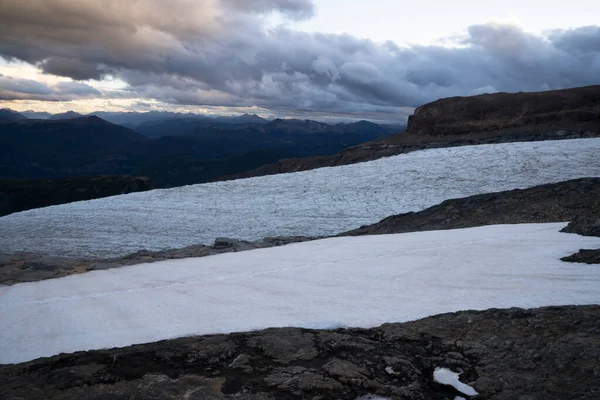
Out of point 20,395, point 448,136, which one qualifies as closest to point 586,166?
point 20,395

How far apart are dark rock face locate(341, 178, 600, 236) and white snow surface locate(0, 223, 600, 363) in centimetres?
314

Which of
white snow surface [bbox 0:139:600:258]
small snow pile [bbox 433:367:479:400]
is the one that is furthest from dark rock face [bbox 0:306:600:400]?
white snow surface [bbox 0:139:600:258]

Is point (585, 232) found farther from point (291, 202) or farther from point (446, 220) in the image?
point (291, 202)

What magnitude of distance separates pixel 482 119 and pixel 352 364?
73448 mm

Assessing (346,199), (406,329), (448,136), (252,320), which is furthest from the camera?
(448,136)

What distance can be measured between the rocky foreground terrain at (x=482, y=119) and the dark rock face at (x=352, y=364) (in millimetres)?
46703

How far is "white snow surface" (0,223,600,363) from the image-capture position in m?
5.29

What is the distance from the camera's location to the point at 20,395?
361 cm

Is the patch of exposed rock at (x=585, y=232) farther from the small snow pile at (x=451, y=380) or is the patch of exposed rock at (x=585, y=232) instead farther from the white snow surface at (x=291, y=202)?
the white snow surface at (x=291, y=202)

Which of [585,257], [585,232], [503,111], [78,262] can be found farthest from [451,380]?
[503,111]

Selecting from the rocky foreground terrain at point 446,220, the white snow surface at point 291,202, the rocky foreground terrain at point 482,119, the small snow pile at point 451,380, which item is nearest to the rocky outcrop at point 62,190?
the rocky foreground terrain at point 482,119

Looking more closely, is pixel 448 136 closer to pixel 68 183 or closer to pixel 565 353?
pixel 565 353

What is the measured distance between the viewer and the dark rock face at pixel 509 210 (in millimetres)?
13195

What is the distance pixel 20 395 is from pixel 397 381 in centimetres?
337
